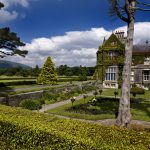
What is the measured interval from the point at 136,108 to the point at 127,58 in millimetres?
11568

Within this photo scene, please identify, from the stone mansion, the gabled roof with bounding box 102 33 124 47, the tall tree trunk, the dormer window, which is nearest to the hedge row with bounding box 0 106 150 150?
the tall tree trunk

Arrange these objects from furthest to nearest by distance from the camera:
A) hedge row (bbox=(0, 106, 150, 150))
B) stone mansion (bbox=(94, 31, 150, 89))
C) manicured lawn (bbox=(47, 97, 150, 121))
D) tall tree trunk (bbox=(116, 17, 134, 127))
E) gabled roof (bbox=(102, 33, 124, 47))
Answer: gabled roof (bbox=(102, 33, 124, 47))
stone mansion (bbox=(94, 31, 150, 89))
manicured lawn (bbox=(47, 97, 150, 121))
tall tree trunk (bbox=(116, 17, 134, 127))
hedge row (bbox=(0, 106, 150, 150))

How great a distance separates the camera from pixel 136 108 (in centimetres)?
2238

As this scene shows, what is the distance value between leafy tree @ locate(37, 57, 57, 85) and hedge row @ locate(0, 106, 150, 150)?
128ft

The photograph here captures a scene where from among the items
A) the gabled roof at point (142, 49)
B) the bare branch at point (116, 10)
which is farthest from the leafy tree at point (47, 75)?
the bare branch at point (116, 10)

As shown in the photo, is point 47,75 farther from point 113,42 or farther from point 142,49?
point 142,49

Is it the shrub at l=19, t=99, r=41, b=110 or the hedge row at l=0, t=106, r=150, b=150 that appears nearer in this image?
the hedge row at l=0, t=106, r=150, b=150

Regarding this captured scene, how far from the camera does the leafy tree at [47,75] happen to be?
48844 mm

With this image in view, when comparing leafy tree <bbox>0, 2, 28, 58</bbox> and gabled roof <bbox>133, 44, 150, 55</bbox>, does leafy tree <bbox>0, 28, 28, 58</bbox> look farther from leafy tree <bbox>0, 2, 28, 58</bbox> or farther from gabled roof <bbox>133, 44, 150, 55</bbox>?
gabled roof <bbox>133, 44, 150, 55</bbox>

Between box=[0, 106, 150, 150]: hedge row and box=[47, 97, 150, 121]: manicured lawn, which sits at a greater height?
box=[0, 106, 150, 150]: hedge row

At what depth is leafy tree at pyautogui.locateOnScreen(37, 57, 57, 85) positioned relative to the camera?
160 ft

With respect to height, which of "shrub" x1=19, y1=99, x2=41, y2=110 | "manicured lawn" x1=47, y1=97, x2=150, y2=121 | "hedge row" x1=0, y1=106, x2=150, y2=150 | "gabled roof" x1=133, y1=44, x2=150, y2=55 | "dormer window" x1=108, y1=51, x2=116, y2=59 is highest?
"gabled roof" x1=133, y1=44, x2=150, y2=55

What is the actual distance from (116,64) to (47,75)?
14.2 meters

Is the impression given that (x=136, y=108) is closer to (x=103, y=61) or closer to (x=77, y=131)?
(x=77, y=131)
